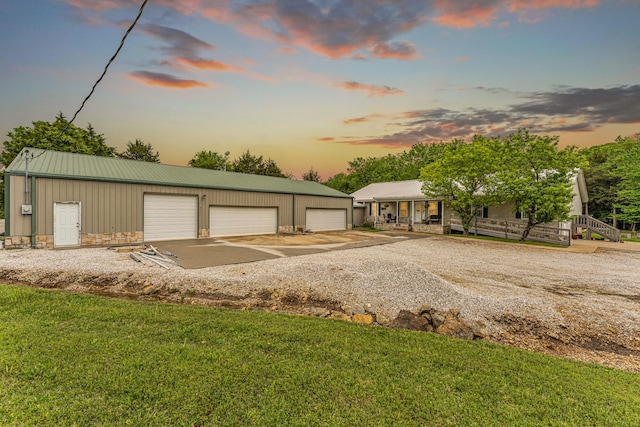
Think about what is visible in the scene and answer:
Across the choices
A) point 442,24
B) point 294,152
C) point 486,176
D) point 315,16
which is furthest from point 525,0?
point 294,152

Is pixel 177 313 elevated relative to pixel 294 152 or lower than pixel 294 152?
lower

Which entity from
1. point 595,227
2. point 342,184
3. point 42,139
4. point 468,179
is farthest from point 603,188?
point 42,139

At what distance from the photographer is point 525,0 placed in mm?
10047

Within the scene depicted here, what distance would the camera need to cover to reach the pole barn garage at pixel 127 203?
1095 centimetres

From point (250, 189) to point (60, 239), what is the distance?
921 cm

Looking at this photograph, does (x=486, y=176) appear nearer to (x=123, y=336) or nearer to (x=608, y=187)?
(x=123, y=336)

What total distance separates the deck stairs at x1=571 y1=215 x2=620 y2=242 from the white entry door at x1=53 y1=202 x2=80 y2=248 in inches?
1154

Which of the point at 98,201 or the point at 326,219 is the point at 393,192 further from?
the point at 98,201

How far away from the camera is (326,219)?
2262 centimetres

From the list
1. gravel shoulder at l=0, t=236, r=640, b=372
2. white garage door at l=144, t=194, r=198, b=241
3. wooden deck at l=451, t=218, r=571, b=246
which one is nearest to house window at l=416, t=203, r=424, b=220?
wooden deck at l=451, t=218, r=571, b=246

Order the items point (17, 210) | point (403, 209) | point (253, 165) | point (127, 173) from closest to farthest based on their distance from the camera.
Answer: point (17, 210), point (127, 173), point (403, 209), point (253, 165)

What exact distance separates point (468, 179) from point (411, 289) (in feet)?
49.6

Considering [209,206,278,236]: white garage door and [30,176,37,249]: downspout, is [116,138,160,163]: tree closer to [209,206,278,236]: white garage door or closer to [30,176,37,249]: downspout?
[209,206,278,236]: white garage door

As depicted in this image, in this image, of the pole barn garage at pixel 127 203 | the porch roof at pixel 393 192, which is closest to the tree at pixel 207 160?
the porch roof at pixel 393 192
